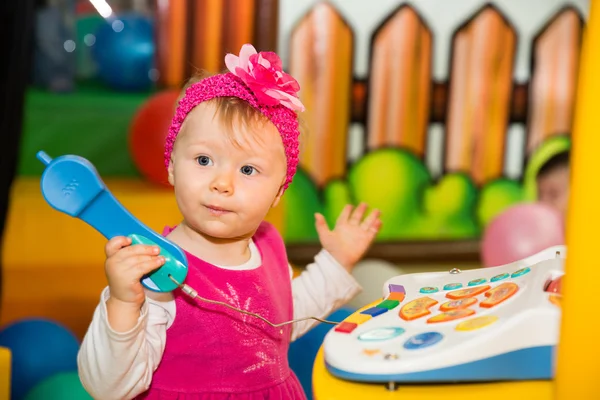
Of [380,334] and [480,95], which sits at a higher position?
[480,95]

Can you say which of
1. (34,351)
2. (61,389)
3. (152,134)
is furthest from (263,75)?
(152,134)

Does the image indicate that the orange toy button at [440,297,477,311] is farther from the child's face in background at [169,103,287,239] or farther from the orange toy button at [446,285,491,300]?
the child's face in background at [169,103,287,239]

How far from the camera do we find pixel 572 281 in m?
0.45

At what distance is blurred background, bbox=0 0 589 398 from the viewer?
6.97 feet

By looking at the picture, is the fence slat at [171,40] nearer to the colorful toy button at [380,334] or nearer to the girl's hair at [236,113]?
the girl's hair at [236,113]

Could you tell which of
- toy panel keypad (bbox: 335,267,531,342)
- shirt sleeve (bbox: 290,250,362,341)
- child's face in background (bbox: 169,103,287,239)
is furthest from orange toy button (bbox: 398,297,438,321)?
shirt sleeve (bbox: 290,250,362,341)

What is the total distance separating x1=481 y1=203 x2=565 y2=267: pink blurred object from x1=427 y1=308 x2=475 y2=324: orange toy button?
1.46 m

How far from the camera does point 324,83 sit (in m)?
2.69

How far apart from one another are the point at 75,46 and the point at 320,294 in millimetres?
1785

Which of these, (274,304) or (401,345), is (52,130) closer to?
(274,304)

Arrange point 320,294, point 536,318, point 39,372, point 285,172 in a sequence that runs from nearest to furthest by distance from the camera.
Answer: point 536,318 < point 285,172 < point 320,294 < point 39,372

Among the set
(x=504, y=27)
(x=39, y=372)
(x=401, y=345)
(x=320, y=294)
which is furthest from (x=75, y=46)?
(x=401, y=345)

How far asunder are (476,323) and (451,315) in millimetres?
34

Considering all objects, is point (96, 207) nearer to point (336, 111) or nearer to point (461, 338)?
point (461, 338)
